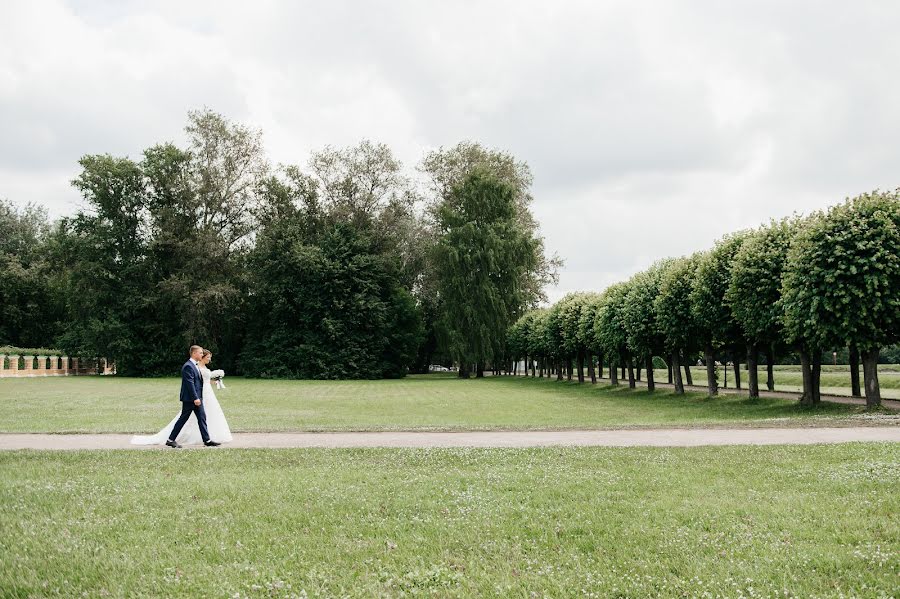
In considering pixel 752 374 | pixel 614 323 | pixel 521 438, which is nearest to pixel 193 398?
pixel 521 438

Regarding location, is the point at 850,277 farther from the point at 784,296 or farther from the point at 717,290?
the point at 717,290

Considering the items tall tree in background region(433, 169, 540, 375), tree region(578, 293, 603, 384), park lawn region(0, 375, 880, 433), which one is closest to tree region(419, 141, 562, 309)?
tall tree in background region(433, 169, 540, 375)

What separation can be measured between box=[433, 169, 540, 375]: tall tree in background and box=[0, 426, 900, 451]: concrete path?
48418 mm

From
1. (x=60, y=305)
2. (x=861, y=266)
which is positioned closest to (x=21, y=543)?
(x=861, y=266)

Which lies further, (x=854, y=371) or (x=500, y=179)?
(x=500, y=179)

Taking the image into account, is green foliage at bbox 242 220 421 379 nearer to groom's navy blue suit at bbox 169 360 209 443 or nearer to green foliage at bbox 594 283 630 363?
green foliage at bbox 594 283 630 363

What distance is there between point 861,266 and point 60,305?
272 ft

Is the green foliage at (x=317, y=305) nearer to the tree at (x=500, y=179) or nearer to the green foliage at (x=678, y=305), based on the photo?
the tree at (x=500, y=179)

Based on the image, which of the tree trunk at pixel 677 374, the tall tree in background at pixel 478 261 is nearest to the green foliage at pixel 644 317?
the tree trunk at pixel 677 374

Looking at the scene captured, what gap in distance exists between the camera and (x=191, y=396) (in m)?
16.1

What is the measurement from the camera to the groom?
15969mm

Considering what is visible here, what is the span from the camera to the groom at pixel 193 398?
1597 centimetres

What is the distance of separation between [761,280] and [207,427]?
2214 cm

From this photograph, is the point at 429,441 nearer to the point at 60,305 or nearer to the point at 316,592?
the point at 316,592
